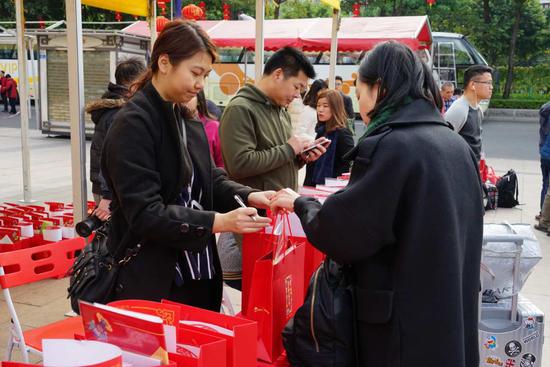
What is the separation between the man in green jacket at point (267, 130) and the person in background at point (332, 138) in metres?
2.24

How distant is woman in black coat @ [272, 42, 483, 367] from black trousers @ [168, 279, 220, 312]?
50 cm

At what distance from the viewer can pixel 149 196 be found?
1.68 metres

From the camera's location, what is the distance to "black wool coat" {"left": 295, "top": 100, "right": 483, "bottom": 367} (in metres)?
1.56

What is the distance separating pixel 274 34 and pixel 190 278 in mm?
12845

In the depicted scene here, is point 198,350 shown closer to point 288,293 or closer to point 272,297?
point 272,297

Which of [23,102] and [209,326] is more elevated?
[23,102]

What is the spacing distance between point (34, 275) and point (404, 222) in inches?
59.3

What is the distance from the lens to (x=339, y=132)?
17.5ft

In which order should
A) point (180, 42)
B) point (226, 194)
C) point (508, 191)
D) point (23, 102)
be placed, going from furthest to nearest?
point (508, 191), point (23, 102), point (226, 194), point (180, 42)

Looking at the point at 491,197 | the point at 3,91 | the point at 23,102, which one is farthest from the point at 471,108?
the point at 3,91

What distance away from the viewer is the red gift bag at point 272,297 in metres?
1.81

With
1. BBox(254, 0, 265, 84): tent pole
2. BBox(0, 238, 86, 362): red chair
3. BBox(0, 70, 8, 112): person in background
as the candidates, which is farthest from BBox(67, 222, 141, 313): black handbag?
BBox(0, 70, 8, 112): person in background

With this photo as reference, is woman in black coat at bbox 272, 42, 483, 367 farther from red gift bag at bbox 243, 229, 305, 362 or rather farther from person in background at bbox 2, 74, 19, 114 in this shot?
person in background at bbox 2, 74, 19, 114

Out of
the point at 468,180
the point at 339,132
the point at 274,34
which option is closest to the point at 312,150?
the point at 468,180
